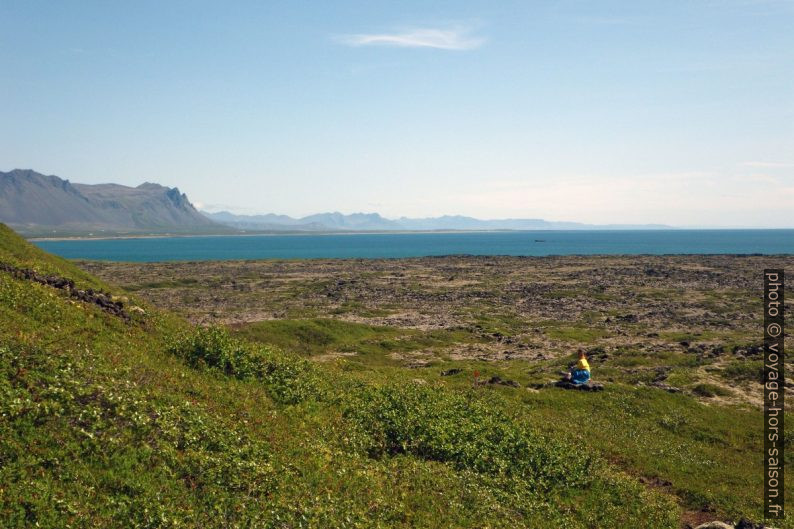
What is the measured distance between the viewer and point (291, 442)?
19.6 meters

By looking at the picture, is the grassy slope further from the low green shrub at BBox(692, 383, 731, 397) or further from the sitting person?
the sitting person

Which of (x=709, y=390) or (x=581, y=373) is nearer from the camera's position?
(x=581, y=373)

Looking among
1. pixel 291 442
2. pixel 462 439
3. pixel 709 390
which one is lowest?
pixel 709 390

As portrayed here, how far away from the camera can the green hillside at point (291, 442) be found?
46.5 ft

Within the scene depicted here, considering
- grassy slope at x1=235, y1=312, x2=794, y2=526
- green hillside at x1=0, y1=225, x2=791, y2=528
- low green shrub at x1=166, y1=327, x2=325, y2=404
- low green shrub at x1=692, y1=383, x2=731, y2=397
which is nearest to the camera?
green hillside at x1=0, y1=225, x2=791, y2=528

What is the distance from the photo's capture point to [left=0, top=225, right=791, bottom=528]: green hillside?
46.5 feet

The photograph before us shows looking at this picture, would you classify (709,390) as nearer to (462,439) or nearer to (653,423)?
(653,423)

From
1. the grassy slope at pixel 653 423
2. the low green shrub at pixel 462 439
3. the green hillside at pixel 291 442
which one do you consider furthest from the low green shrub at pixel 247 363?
the grassy slope at pixel 653 423

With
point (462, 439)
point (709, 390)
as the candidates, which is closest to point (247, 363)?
point (462, 439)

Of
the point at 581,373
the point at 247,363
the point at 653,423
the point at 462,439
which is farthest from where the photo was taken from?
the point at 581,373

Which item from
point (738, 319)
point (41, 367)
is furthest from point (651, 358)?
point (41, 367)

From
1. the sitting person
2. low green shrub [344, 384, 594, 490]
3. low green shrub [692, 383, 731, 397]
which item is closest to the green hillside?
low green shrub [344, 384, 594, 490]

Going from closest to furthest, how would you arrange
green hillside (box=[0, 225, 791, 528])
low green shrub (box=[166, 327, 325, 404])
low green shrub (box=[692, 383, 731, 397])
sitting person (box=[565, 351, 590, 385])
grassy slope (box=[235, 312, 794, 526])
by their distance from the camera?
green hillside (box=[0, 225, 791, 528]) → grassy slope (box=[235, 312, 794, 526]) → low green shrub (box=[166, 327, 325, 404]) → sitting person (box=[565, 351, 590, 385]) → low green shrub (box=[692, 383, 731, 397])

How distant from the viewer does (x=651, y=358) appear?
45406 millimetres
